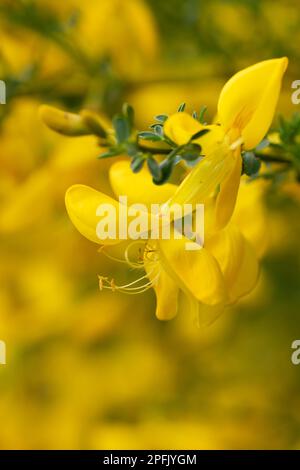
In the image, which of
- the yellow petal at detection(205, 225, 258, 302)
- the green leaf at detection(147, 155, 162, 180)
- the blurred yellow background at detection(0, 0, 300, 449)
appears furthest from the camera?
the blurred yellow background at detection(0, 0, 300, 449)

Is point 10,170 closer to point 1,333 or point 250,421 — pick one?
point 1,333

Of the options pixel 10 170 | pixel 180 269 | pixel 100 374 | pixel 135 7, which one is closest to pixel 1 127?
pixel 10 170

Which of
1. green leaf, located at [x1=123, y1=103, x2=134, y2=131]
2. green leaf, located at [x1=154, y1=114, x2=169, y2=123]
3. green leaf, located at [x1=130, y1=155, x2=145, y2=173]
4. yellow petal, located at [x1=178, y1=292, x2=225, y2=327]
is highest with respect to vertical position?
green leaf, located at [x1=154, y1=114, x2=169, y2=123]

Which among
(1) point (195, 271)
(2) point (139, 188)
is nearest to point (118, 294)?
(2) point (139, 188)

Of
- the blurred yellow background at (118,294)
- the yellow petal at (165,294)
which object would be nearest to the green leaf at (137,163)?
the yellow petal at (165,294)

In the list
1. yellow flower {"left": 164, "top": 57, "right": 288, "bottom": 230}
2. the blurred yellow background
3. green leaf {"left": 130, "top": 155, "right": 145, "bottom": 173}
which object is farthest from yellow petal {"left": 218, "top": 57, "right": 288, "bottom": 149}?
the blurred yellow background

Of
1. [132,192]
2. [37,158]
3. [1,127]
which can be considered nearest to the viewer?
[132,192]

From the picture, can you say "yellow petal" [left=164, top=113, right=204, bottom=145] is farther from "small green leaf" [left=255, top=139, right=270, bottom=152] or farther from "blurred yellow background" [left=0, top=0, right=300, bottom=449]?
"blurred yellow background" [left=0, top=0, right=300, bottom=449]

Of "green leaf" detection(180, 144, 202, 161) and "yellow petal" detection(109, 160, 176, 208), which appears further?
"yellow petal" detection(109, 160, 176, 208)
